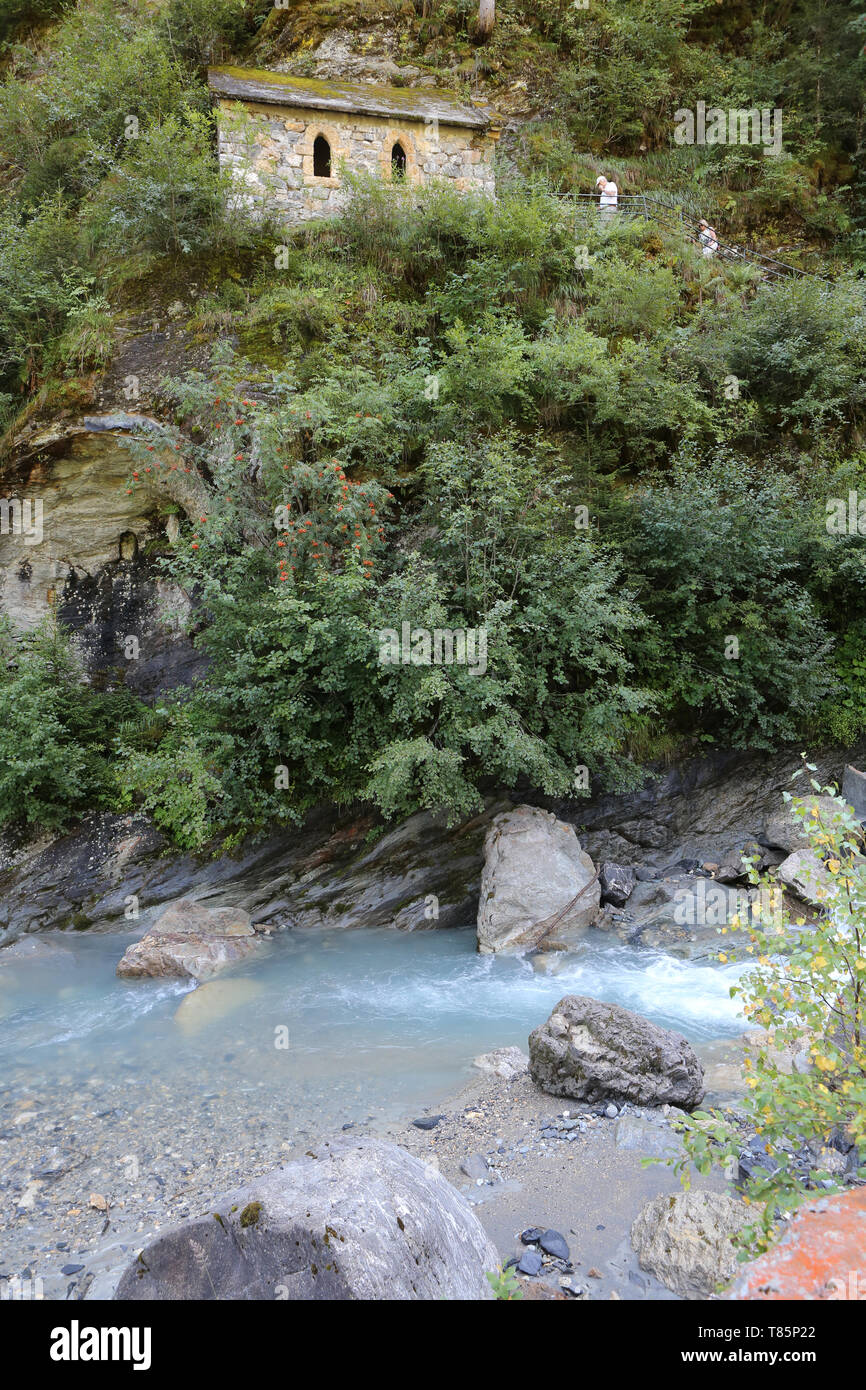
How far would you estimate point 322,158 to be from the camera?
16.4m

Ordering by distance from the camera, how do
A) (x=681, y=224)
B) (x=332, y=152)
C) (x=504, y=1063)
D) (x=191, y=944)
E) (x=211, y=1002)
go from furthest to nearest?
(x=681, y=224) < (x=332, y=152) < (x=191, y=944) < (x=211, y=1002) < (x=504, y=1063)

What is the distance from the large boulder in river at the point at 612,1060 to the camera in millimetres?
6113

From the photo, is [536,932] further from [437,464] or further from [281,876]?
[437,464]

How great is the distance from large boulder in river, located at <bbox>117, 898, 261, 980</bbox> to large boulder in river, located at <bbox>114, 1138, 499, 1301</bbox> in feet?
20.5

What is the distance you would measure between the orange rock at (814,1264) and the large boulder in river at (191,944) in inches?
321

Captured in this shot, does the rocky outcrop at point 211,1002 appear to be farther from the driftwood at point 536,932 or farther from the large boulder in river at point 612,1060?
the large boulder in river at point 612,1060

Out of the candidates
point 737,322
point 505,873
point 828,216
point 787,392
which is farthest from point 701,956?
point 828,216

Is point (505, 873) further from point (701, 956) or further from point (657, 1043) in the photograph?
point (657, 1043)

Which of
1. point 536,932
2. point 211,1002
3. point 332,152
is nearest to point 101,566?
point 211,1002

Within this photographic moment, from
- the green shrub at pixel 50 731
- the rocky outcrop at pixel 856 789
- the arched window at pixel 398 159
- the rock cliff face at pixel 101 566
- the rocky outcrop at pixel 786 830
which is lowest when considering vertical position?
the rocky outcrop at pixel 786 830

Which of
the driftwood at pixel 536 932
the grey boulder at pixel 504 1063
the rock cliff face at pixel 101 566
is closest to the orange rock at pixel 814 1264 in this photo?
the grey boulder at pixel 504 1063

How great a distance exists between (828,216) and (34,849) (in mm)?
24067

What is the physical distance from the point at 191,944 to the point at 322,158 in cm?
1680

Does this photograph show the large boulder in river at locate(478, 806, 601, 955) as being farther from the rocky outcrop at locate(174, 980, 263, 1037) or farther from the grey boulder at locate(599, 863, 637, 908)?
the rocky outcrop at locate(174, 980, 263, 1037)
